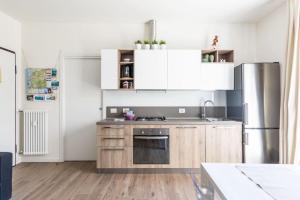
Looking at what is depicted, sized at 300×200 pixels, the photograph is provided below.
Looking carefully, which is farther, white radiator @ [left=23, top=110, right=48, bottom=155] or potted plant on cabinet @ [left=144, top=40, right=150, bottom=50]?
white radiator @ [left=23, top=110, right=48, bottom=155]

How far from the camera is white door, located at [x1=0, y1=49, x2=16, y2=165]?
3.75 meters

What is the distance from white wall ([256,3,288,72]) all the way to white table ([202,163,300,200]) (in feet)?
7.37

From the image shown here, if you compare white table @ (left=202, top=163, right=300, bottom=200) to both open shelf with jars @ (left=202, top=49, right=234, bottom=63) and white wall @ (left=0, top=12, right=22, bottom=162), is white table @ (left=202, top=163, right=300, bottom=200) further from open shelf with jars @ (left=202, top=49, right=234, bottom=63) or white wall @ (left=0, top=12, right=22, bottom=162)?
white wall @ (left=0, top=12, right=22, bottom=162)

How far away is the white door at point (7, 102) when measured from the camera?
3.75 m

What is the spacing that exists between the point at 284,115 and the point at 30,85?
437 centimetres

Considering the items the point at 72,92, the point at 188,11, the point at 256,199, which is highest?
the point at 188,11

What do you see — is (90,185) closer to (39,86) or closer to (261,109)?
(39,86)

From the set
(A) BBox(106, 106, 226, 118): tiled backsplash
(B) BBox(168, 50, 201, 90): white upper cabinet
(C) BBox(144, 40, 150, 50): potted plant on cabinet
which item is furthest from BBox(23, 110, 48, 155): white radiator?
(B) BBox(168, 50, 201, 90): white upper cabinet

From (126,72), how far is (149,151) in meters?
1.44

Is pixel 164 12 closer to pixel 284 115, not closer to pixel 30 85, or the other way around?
pixel 284 115

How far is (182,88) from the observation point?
390cm

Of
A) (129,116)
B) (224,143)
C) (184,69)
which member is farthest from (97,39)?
(224,143)

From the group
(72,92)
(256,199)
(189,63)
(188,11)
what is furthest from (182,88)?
(256,199)

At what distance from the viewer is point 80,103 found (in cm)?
435
